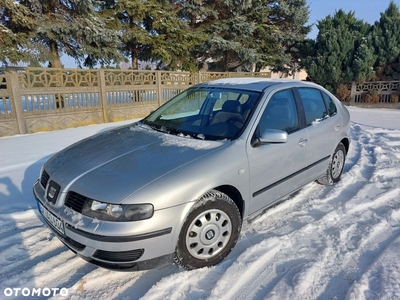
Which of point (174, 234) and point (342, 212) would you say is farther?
point (342, 212)

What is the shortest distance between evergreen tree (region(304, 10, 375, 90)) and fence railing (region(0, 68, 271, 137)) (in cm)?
902

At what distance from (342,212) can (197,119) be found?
2.01 metres

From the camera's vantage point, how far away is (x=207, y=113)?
11.0 feet

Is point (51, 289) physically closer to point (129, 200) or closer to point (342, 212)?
point (129, 200)

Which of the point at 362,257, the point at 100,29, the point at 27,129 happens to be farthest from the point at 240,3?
the point at 362,257

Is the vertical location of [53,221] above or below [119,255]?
above

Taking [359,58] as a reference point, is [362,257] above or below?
below

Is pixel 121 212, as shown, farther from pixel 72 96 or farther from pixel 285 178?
pixel 72 96

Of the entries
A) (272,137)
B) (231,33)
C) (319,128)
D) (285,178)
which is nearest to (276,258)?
(285,178)

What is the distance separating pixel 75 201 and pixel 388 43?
17316 mm

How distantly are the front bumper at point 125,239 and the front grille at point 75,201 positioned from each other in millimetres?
38

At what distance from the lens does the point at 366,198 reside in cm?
371

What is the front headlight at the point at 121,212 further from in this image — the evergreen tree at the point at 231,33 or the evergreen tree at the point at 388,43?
the evergreen tree at the point at 388,43

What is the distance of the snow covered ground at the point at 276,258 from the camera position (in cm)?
220
